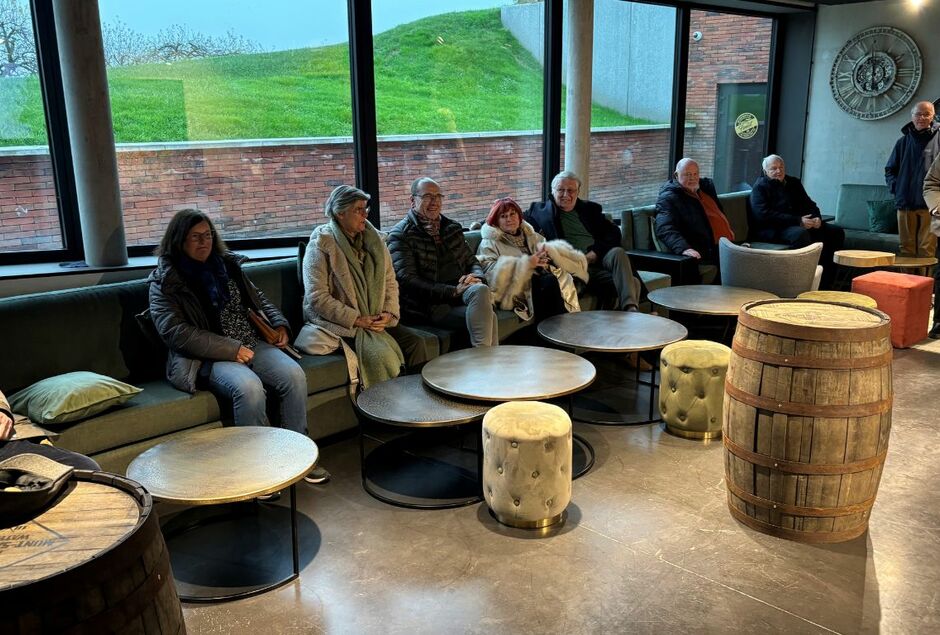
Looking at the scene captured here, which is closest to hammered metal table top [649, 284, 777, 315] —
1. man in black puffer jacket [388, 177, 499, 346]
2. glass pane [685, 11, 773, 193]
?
man in black puffer jacket [388, 177, 499, 346]

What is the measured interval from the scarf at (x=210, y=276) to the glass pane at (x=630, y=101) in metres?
4.04

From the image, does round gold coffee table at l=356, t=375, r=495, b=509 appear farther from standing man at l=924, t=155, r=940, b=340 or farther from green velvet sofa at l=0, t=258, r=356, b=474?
standing man at l=924, t=155, r=940, b=340

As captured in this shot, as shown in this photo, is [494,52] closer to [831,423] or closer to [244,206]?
[244,206]

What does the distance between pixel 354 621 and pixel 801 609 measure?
1.41 meters

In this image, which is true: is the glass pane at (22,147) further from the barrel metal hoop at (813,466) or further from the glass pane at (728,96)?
the glass pane at (728,96)

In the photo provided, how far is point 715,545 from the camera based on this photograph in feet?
9.50

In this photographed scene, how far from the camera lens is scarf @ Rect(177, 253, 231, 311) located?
3.47 meters

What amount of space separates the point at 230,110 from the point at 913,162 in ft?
18.3

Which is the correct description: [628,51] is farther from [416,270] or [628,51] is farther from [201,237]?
[201,237]

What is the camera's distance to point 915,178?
22.1 feet

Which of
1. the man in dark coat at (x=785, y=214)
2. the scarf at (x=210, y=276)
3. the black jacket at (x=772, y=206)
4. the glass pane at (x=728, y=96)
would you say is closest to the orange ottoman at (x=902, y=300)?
the man in dark coat at (x=785, y=214)

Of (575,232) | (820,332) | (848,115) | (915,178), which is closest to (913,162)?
(915,178)

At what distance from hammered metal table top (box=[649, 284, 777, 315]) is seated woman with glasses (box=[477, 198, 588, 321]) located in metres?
0.53

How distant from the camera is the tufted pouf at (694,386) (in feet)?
12.4
